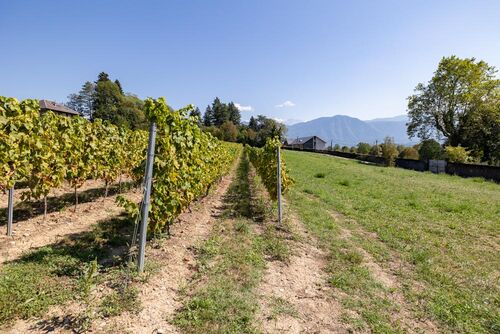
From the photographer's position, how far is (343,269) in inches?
205

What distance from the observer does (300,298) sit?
427 cm

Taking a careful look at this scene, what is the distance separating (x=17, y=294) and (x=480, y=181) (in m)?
26.8

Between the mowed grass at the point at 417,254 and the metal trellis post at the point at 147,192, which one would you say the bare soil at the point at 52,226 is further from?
the mowed grass at the point at 417,254

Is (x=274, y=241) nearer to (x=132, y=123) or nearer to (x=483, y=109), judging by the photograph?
(x=483, y=109)

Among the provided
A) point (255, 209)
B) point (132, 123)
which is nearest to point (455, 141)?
point (255, 209)

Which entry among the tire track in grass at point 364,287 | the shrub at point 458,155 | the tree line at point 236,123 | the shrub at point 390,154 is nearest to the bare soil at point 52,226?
the tire track in grass at point 364,287

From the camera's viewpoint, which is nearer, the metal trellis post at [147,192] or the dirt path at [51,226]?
the metal trellis post at [147,192]

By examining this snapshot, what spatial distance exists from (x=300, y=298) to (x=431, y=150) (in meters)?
38.0

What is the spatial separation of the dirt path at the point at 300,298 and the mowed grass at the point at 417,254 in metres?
0.24

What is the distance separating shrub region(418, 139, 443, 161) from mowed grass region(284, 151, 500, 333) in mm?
26624

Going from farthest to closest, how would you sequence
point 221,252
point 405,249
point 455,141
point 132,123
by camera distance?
point 132,123 → point 455,141 → point 405,249 → point 221,252

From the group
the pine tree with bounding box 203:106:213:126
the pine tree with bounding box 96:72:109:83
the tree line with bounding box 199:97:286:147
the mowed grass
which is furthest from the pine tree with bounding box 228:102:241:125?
the mowed grass

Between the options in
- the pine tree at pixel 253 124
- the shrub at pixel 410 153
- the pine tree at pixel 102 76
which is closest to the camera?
the shrub at pixel 410 153

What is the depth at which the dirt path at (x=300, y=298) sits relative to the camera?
363 cm
